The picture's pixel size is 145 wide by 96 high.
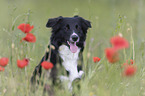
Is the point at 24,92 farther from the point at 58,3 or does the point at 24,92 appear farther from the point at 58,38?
the point at 58,3

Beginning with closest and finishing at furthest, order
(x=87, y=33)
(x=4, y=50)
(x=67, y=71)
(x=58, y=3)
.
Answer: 1. (x=67, y=71)
2. (x=87, y=33)
3. (x=4, y=50)
4. (x=58, y=3)

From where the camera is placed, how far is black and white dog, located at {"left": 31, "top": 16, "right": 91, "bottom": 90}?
3783mm

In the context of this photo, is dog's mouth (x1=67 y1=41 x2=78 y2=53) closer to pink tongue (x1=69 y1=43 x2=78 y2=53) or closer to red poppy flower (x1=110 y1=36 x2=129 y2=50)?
pink tongue (x1=69 y1=43 x2=78 y2=53)

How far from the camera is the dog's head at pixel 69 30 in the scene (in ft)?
12.8

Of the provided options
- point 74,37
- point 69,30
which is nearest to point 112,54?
point 74,37

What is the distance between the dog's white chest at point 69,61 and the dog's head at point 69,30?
0.09m

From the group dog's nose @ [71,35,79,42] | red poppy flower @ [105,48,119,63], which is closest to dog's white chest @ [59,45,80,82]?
dog's nose @ [71,35,79,42]

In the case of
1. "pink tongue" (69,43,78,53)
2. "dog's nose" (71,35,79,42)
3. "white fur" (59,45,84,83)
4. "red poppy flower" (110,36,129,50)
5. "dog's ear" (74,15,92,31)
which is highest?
"dog's ear" (74,15,92,31)

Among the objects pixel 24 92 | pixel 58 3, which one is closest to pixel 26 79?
pixel 24 92

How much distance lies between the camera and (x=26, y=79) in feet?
10.4

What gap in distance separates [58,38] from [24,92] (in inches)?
42.8

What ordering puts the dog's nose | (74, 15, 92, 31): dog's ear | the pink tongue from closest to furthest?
the dog's nose, the pink tongue, (74, 15, 92, 31): dog's ear

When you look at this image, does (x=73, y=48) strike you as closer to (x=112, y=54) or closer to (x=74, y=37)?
(x=74, y=37)

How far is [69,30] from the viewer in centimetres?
398
